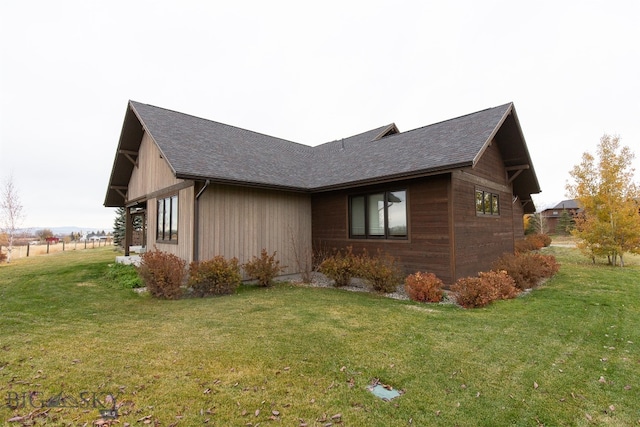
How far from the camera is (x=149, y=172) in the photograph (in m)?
12.2

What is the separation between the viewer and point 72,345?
14.2 ft

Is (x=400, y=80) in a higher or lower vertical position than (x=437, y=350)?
higher

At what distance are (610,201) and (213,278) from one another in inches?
676

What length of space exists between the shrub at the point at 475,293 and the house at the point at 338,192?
1.21 metres

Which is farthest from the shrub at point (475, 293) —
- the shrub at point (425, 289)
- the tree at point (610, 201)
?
the tree at point (610, 201)

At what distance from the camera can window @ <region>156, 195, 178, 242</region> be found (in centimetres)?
1013

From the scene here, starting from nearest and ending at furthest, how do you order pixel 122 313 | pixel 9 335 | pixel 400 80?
pixel 9 335 < pixel 122 313 < pixel 400 80

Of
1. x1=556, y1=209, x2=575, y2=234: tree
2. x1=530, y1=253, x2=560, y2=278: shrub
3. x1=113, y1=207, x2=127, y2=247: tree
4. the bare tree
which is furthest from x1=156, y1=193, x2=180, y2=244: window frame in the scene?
x1=556, y1=209, x2=575, y2=234: tree

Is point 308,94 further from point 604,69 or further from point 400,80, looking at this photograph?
point 604,69

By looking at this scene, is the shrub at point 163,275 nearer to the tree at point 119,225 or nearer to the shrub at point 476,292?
the shrub at point 476,292

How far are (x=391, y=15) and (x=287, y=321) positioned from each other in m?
13.5

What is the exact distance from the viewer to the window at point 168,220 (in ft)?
33.2

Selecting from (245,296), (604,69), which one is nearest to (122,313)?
(245,296)

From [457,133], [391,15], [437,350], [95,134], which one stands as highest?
[391,15]
